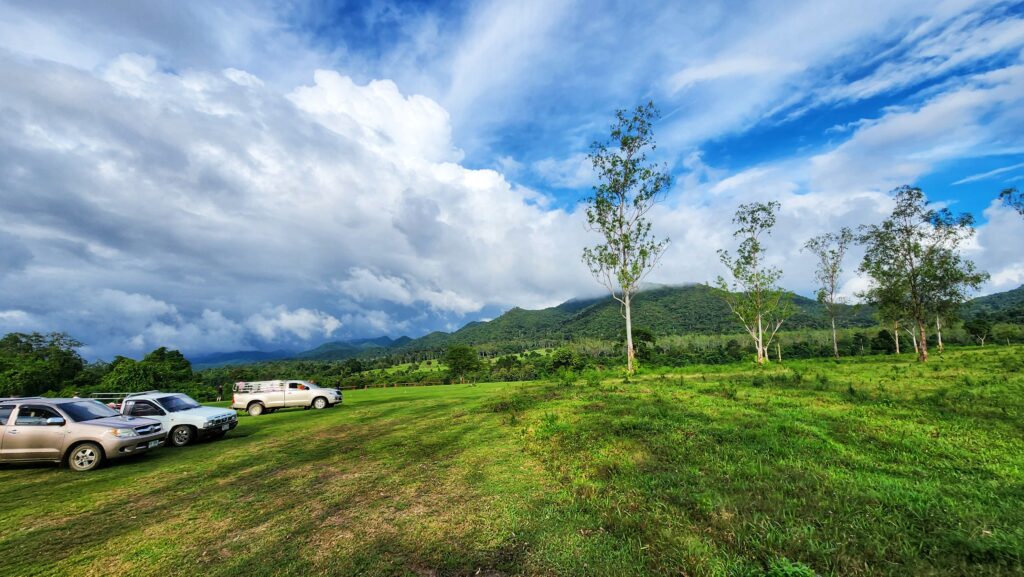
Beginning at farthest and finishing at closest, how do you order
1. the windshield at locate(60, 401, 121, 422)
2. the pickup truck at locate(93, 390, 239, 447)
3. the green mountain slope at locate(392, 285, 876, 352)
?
the green mountain slope at locate(392, 285, 876, 352), the pickup truck at locate(93, 390, 239, 447), the windshield at locate(60, 401, 121, 422)

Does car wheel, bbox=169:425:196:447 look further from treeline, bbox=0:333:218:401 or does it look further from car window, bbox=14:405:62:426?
treeline, bbox=0:333:218:401

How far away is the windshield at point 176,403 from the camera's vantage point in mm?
13703

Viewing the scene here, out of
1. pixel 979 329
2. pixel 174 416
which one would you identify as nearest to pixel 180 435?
pixel 174 416

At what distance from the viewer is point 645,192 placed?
28.7 metres

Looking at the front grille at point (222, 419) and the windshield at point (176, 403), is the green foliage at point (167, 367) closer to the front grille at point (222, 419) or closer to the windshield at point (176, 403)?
the windshield at point (176, 403)

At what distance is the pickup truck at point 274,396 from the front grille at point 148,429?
1161 cm

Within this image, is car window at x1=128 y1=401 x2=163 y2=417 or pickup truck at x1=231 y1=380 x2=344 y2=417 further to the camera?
pickup truck at x1=231 y1=380 x2=344 y2=417

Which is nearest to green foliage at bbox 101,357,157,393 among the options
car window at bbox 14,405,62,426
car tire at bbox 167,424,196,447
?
car tire at bbox 167,424,196,447

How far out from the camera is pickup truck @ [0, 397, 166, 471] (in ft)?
32.6

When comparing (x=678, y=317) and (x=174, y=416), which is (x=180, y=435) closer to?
(x=174, y=416)

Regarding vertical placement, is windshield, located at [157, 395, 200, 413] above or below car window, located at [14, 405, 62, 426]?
below

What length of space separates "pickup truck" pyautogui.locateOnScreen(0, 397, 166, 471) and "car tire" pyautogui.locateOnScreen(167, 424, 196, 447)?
2.80m

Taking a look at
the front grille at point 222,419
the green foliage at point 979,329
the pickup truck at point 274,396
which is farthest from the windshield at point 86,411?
the green foliage at point 979,329

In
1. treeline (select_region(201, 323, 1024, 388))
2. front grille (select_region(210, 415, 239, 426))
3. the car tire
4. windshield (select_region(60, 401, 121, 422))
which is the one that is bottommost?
treeline (select_region(201, 323, 1024, 388))
